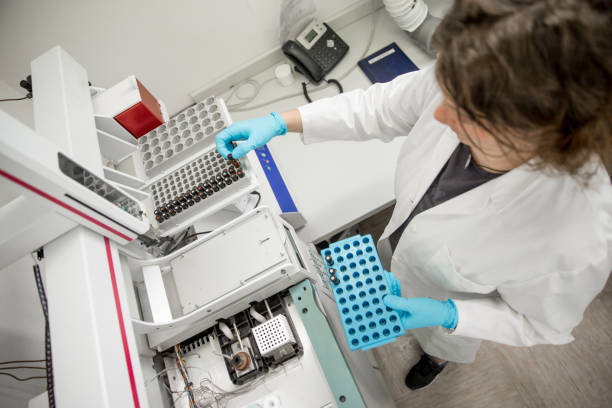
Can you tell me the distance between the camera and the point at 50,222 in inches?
22.8

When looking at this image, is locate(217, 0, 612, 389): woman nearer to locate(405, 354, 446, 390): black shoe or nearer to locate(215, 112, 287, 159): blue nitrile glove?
locate(215, 112, 287, 159): blue nitrile glove

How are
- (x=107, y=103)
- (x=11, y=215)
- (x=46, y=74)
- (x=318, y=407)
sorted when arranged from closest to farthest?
(x=11, y=215) → (x=318, y=407) → (x=46, y=74) → (x=107, y=103)

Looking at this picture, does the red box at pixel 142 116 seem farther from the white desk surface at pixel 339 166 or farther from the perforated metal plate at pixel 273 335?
the perforated metal plate at pixel 273 335

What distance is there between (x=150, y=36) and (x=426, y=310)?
1.39 m

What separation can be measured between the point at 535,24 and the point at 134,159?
3.47 feet

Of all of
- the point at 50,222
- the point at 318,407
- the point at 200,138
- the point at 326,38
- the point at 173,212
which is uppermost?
the point at 326,38

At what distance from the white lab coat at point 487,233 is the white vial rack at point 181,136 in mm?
293

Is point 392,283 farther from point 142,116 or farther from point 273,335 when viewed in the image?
point 142,116

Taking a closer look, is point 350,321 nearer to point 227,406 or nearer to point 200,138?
point 227,406

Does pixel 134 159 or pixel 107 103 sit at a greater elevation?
pixel 107 103

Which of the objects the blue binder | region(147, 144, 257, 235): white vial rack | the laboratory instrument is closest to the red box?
the laboratory instrument

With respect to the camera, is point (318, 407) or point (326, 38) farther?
point (326, 38)

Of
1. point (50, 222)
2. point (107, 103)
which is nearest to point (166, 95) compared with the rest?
point (107, 103)

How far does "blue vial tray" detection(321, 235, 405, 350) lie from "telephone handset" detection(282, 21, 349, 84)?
0.88 m
